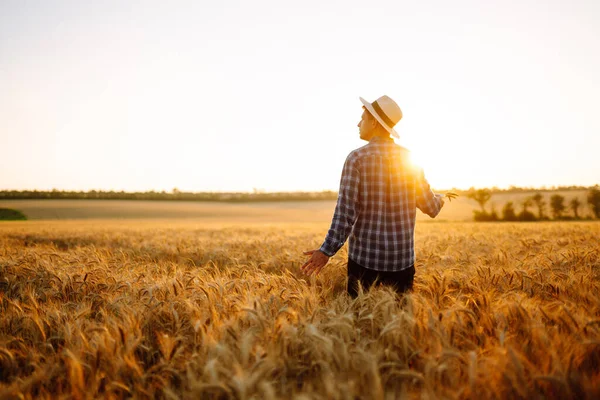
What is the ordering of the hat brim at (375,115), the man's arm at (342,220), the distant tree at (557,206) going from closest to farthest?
the man's arm at (342,220), the hat brim at (375,115), the distant tree at (557,206)

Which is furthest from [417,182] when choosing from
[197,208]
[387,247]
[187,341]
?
[197,208]

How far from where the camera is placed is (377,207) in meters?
3.04

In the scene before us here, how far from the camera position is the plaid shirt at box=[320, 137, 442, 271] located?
9.76ft

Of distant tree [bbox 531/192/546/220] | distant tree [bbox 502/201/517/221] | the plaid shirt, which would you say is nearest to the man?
the plaid shirt

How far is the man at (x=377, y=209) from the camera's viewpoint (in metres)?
2.97

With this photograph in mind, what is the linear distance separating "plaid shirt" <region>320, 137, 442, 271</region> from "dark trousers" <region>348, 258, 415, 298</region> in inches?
2.1

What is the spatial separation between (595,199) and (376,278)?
43.1 meters

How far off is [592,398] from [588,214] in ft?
142

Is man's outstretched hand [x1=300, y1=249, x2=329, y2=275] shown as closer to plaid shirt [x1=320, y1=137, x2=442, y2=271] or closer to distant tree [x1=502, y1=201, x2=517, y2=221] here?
plaid shirt [x1=320, y1=137, x2=442, y2=271]

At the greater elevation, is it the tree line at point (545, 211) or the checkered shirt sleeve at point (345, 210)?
the checkered shirt sleeve at point (345, 210)

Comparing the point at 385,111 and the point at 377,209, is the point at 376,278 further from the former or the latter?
the point at 385,111

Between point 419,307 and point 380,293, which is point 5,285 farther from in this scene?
point 419,307

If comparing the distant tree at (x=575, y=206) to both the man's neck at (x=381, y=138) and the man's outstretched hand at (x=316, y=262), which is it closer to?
the man's neck at (x=381, y=138)

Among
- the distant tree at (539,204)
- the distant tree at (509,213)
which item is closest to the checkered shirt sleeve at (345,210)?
the distant tree at (509,213)
